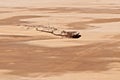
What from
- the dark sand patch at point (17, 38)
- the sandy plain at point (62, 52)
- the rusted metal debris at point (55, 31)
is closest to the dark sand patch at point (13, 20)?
the sandy plain at point (62, 52)

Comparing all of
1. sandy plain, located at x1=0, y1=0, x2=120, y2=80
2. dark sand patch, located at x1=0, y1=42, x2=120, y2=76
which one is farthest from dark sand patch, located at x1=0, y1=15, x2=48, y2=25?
dark sand patch, located at x1=0, y1=42, x2=120, y2=76

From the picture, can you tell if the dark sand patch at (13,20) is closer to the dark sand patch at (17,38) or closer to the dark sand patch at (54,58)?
the dark sand patch at (17,38)

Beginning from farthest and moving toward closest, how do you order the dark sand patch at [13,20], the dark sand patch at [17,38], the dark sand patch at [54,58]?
1. the dark sand patch at [13,20]
2. the dark sand patch at [17,38]
3. the dark sand patch at [54,58]

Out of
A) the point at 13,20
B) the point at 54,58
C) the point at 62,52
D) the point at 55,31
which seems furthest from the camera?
the point at 13,20

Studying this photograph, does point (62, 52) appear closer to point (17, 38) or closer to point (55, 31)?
point (17, 38)

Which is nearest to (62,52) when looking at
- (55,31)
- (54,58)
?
(54,58)

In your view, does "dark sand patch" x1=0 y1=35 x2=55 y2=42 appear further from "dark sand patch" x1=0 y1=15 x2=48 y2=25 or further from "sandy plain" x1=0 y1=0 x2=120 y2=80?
"dark sand patch" x1=0 y1=15 x2=48 y2=25

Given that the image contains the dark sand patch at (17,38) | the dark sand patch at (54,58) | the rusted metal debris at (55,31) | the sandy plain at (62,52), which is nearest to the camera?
the sandy plain at (62,52)

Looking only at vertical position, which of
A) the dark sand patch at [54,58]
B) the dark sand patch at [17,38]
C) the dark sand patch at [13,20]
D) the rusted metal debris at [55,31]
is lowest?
the dark sand patch at [54,58]

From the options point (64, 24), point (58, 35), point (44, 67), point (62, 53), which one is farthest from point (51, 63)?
point (64, 24)
